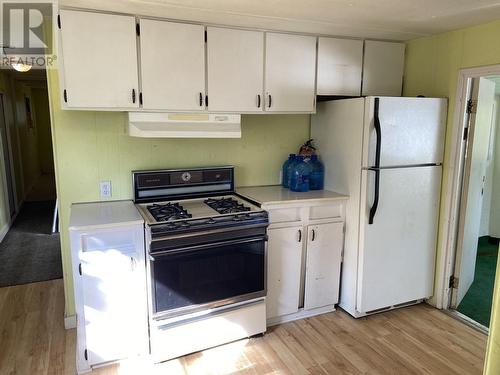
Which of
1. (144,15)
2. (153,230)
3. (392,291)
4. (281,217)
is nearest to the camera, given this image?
Result: (153,230)

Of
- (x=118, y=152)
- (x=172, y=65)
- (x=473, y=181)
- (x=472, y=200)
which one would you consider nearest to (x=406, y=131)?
(x=473, y=181)

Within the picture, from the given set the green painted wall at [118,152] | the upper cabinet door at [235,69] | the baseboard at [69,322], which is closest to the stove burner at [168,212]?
the green painted wall at [118,152]

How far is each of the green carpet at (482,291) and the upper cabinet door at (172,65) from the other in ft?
9.07

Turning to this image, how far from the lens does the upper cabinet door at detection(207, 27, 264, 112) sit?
251 cm

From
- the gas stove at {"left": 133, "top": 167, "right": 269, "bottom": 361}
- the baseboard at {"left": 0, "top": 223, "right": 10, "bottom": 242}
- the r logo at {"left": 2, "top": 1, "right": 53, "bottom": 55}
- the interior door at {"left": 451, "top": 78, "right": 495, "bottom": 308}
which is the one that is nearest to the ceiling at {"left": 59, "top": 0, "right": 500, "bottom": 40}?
the r logo at {"left": 2, "top": 1, "right": 53, "bottom": 55}

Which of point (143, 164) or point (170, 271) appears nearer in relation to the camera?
point (170, 271)

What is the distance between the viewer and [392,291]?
115 inches

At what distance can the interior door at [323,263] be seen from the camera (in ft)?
9.20

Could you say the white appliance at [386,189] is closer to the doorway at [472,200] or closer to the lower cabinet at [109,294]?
the doorway at [472,200]

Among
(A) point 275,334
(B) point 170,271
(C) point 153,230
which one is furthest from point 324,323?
(C) point 153,230

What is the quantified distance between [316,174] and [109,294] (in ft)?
5.96

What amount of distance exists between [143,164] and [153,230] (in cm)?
79

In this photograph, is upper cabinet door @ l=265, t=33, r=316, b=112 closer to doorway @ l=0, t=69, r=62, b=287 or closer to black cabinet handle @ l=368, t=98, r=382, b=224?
black cabinet handle @ l=368, t=98, r=382, b=224

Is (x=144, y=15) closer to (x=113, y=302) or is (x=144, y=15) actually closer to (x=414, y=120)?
(x=113, y=302)
